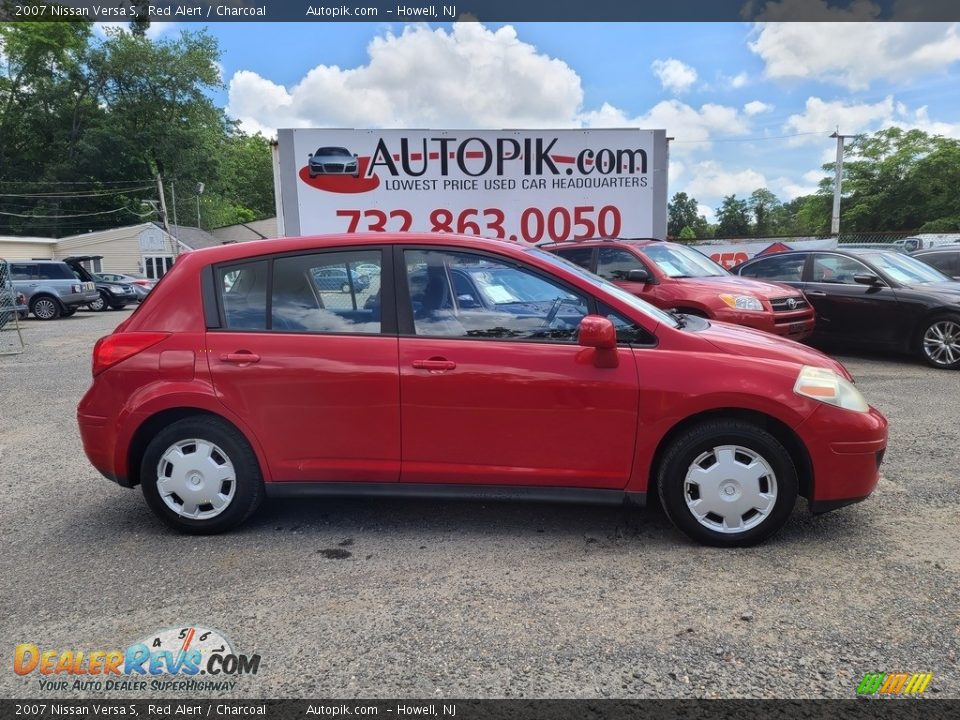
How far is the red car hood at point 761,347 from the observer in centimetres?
333

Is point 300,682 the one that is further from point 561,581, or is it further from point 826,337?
point 826,337

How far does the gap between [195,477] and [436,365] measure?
145cm

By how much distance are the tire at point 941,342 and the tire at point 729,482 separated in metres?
6.15

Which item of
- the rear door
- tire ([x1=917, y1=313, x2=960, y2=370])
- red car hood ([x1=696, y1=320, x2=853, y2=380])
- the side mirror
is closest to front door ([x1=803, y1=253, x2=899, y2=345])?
tire ([x1=917, y1=313, x2=960, y2=370])

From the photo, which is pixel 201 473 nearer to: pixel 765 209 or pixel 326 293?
pixel 326 293

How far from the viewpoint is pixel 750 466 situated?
126 inches

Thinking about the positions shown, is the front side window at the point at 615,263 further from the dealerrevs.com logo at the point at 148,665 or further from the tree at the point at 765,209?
the tree at the point at 765,209

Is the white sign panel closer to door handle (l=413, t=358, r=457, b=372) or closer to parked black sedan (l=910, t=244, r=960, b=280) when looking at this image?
parked black sedan (l=910, t=244, r=960, b=280)

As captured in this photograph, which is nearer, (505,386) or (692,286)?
(505,386)

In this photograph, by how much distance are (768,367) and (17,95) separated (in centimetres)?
5838

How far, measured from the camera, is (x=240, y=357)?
345 cm

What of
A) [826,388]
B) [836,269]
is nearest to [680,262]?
[836,269]

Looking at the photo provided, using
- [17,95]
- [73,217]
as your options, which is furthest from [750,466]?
[17,95]

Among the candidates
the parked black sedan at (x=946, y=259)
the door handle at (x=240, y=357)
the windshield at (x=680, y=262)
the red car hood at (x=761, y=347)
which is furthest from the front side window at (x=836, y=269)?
the door handle at (x=240, y=357)
